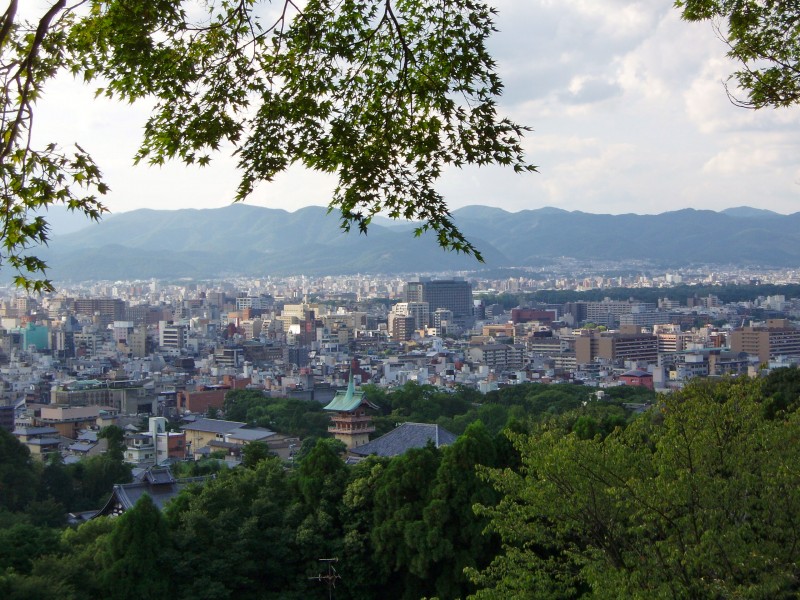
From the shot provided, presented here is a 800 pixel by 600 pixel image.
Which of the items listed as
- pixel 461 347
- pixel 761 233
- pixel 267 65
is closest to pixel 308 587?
pixel 267 65

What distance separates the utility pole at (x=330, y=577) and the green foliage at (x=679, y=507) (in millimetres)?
3595

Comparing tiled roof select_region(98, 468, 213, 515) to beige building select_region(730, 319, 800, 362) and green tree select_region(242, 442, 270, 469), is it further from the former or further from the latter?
beige building select_region(730, 319, 800, 362)

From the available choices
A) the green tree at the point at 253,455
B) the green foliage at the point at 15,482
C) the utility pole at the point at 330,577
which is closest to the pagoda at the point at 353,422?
the green foliage at the point at 15,482

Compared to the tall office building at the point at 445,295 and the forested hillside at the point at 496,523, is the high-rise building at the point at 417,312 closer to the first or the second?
the tall office building at the point at 445,295

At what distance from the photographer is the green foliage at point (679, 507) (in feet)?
18.3

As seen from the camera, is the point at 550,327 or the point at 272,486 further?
the point at 550,327

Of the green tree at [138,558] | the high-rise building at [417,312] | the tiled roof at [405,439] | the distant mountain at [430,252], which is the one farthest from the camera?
the distant mountain at [430,252]

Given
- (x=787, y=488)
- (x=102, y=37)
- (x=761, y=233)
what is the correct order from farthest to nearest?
(x=761, y=233)
(x=787, y=488)
(x=102, y=37)

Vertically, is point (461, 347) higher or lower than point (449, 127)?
lower

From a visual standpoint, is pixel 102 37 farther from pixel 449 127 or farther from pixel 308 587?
pixel 308 587

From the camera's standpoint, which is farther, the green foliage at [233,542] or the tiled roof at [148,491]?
the tiled roof at [148,491]

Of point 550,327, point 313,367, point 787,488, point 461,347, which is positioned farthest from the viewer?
point 550,327

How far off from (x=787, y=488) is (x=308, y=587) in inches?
231

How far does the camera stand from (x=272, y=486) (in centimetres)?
1176
